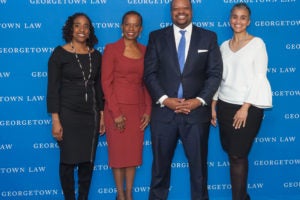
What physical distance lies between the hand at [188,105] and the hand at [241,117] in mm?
310

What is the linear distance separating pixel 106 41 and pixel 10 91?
3.11ft

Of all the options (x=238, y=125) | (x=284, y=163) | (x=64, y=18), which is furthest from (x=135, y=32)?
(x=284, y=163)

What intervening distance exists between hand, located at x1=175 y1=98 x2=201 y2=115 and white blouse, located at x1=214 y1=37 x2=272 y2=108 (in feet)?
1.00

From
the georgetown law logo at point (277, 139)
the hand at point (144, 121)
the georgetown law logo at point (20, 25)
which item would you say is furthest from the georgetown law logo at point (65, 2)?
the georgetown law logo at point (277, 139)

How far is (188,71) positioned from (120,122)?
64 centimetres

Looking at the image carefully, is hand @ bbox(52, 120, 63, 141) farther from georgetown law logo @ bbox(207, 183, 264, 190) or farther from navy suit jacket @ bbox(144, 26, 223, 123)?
georgetown law logo @ bbox(207, 183, 264, 190)

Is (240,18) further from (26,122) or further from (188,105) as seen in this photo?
(26,122)

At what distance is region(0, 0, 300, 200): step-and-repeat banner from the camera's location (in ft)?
10.7

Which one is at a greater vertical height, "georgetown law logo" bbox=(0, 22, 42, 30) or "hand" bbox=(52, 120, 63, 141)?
"georgetown law logo" bbox=(0, 22, 42, 30)

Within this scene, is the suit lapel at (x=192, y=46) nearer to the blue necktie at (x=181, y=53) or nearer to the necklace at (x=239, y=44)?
the blue necktie at (x=181, y=53)

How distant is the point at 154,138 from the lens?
287 centimetres

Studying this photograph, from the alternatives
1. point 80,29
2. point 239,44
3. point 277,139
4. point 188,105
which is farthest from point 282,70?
point 80,29

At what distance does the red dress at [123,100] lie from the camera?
285 cm

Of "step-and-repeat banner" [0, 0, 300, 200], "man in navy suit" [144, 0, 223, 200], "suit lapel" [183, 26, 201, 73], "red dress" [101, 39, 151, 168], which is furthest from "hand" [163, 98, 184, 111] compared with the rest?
"step-and-repeat banner" [0, 0, 300, 200]
